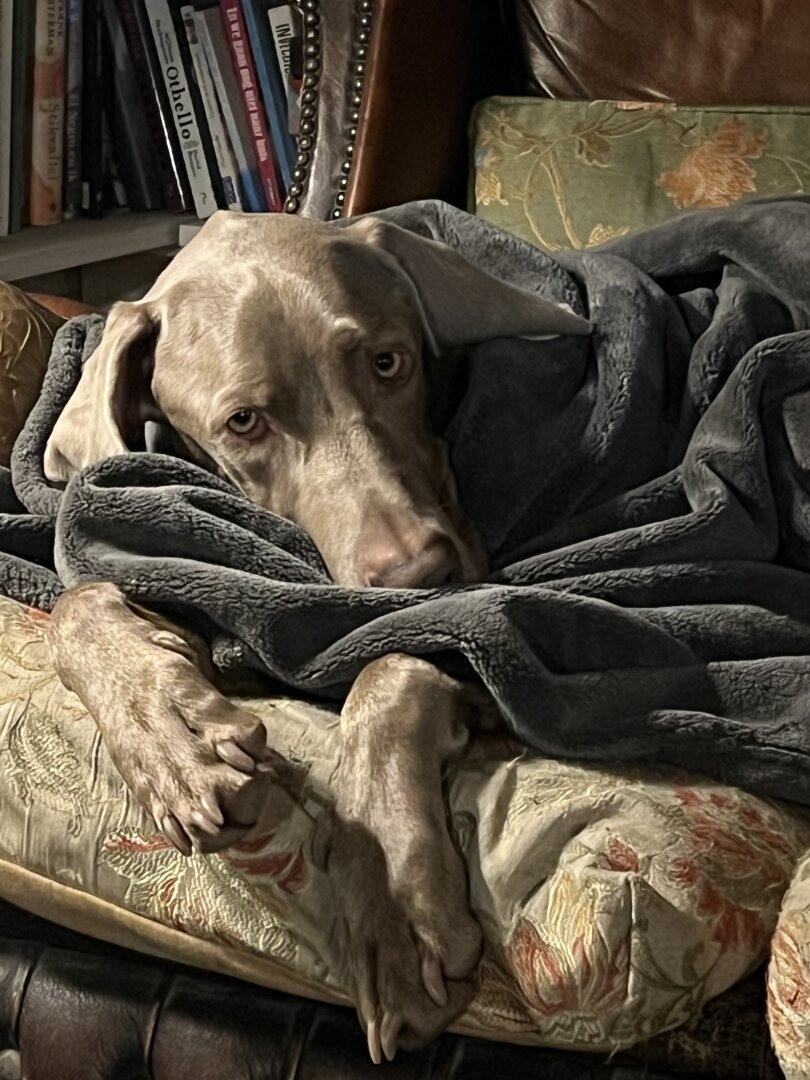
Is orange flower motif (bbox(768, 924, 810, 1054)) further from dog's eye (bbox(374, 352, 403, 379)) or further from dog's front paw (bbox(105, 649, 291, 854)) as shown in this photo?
dog's eye (bbox(374, 352, 403, 379))

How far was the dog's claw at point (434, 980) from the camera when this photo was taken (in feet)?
3.75

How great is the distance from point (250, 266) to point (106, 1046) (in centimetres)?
78

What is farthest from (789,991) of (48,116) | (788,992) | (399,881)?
(48,116)

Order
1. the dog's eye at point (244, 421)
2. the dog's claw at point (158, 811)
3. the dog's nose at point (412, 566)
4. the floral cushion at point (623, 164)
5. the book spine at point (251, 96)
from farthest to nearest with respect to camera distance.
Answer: the book spine at point (251, 96)
the floral cushion at point (623, 164)
the dog's eye at point (244, 421)
the dog's nose at point (412, 566)
the dog's claw at point (158, 811)

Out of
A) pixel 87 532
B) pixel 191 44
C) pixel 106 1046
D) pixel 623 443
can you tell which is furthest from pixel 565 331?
pixel 191 44

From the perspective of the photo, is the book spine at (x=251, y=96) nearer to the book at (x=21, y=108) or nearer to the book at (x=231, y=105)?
the book at (x=231, y=105)

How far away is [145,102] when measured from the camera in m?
2.89

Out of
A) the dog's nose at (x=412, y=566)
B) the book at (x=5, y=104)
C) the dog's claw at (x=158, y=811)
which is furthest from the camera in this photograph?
the book at (x=5, y=104)

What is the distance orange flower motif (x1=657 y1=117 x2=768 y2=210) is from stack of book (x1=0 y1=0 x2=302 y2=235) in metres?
0.86

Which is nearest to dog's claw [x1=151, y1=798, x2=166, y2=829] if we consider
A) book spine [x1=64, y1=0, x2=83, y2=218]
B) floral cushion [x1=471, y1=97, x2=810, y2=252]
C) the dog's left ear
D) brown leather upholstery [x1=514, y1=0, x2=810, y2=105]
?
the dog's left ear

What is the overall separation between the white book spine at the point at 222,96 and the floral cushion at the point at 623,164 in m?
0.73

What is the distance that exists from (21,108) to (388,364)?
1.48 m

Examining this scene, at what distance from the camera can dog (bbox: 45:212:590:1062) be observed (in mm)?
1157

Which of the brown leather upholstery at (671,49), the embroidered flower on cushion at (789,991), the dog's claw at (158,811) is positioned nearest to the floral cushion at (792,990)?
the embroidered flower on cushion at (789,991)
